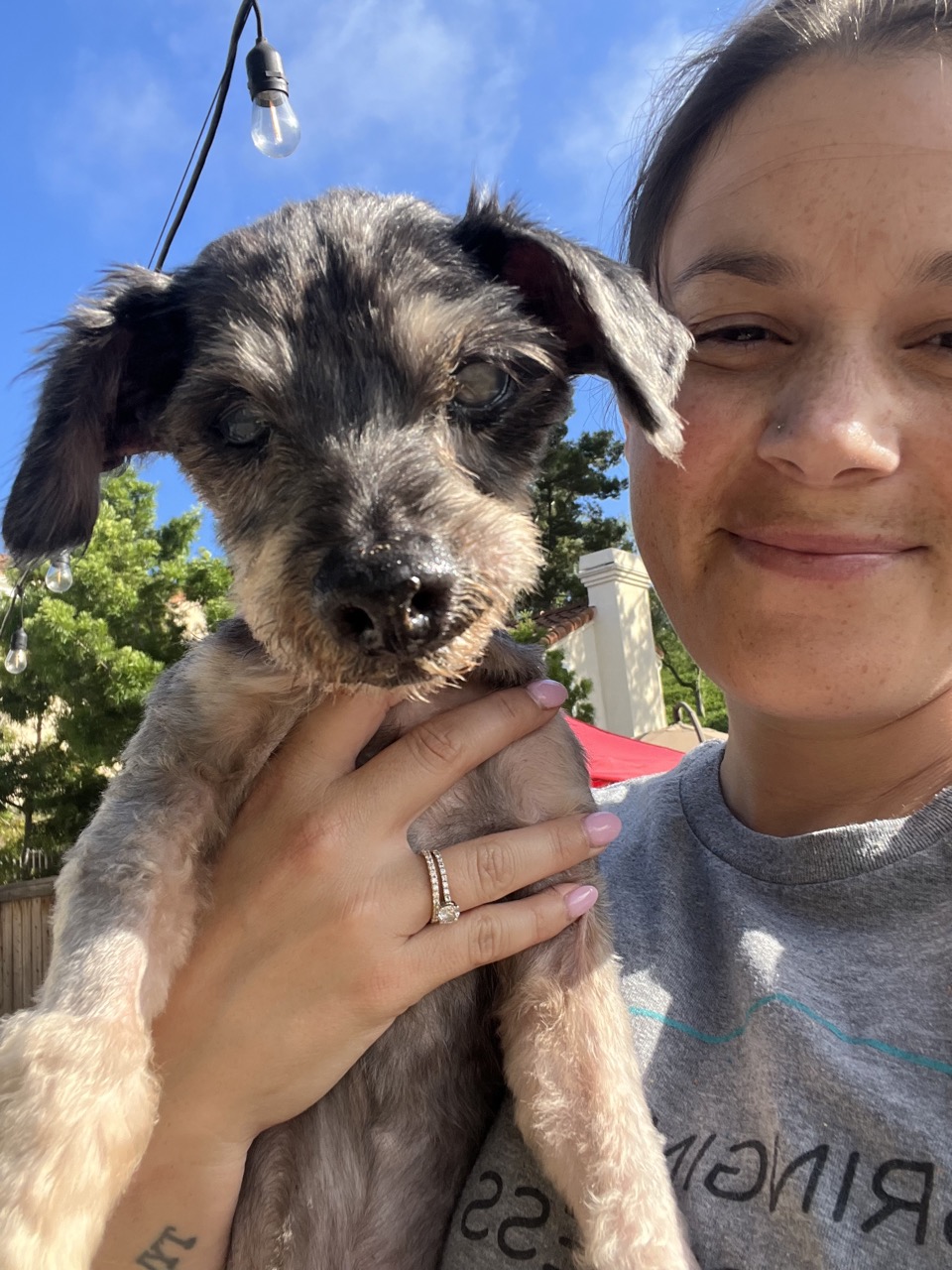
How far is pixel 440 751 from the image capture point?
2.12 m

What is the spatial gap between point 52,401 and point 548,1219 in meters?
2.07

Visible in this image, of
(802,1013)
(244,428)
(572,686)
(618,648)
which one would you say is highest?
(618,648)

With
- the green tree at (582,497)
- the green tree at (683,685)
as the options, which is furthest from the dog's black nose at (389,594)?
the green tree at (582,497)

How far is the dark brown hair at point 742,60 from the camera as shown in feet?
6.77

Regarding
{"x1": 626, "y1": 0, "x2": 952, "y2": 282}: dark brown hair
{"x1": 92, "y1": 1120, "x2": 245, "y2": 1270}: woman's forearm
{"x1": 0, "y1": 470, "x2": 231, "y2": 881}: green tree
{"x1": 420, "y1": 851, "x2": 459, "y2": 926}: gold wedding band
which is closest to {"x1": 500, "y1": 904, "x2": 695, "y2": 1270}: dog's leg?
{"x1": 420, "y1": 851, "x2": 459, "y2": 926}: gold wedding band

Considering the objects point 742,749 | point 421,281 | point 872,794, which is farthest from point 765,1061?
point 421,281

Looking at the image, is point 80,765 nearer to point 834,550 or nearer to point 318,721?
point 318,721

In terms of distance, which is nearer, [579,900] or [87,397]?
[579,900]

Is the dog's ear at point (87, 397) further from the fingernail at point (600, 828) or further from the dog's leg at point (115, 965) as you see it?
the fingernail at point (600, 828)

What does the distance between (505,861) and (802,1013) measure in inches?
27.3

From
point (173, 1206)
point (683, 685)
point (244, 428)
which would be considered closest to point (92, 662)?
point (683, 685)

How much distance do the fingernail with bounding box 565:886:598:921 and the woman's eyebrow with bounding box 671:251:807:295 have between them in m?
1.41

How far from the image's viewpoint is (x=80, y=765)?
11883 millimetres

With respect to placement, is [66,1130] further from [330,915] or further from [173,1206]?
[330,915]
